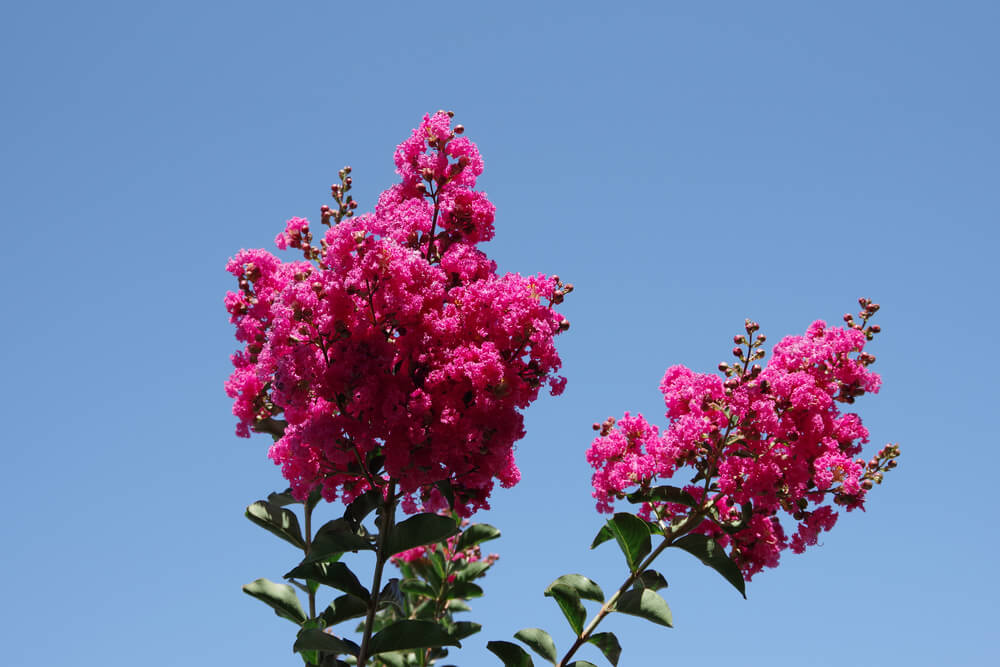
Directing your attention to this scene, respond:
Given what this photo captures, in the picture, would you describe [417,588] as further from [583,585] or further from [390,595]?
[583,585]

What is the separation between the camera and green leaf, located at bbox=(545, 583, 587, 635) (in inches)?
127

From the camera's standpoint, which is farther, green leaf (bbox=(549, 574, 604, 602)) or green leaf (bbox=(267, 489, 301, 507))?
green leaf (bbox=(267, 489, 301, 507))

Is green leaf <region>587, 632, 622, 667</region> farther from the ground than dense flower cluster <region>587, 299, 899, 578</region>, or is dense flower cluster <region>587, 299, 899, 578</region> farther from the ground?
dense flower cluster <region>587, 299, 899, 578</region>

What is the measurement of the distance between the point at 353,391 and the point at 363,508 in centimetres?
49

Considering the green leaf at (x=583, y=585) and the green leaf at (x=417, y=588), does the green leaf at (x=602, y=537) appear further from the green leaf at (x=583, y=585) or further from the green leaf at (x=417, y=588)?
the green leaf at (x=417, y=588)

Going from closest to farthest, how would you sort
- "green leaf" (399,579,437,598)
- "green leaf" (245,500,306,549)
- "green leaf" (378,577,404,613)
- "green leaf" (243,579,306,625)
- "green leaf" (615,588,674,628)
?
"green leaf" (615,588,674,628), "green leaf" (378,577,404,613), "green leaf" (243,579,306,625), "green leaf" (245,500,306,549), "green leaf" (399,579,437,598)

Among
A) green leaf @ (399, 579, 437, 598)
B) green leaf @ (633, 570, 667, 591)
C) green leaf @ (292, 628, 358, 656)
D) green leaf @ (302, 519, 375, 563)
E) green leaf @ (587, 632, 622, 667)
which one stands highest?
green leaf @ (399, 579, 437, 598)

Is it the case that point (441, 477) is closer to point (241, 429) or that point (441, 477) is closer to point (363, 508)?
point (363, 508)

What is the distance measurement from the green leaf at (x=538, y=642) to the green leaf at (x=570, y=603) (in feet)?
0.38

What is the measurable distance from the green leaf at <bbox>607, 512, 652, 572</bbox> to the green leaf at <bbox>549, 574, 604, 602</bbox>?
0.57 feet

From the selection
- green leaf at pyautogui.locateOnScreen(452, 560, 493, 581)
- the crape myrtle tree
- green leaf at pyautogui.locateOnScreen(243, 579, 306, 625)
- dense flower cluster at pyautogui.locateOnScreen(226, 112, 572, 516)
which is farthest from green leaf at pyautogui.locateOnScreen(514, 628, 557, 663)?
green leaf at pyautogui.locateOnScreen(452, 560, 493, 581)

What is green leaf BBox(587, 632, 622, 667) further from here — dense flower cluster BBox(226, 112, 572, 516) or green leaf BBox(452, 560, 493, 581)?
green leaf BBox(452, 560, 493, 581)

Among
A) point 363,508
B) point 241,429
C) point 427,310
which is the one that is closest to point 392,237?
point 427,310

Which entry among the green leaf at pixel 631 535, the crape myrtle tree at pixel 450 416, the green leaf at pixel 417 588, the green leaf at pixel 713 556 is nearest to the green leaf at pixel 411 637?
the crape myrtle tree at pixel 450 416
